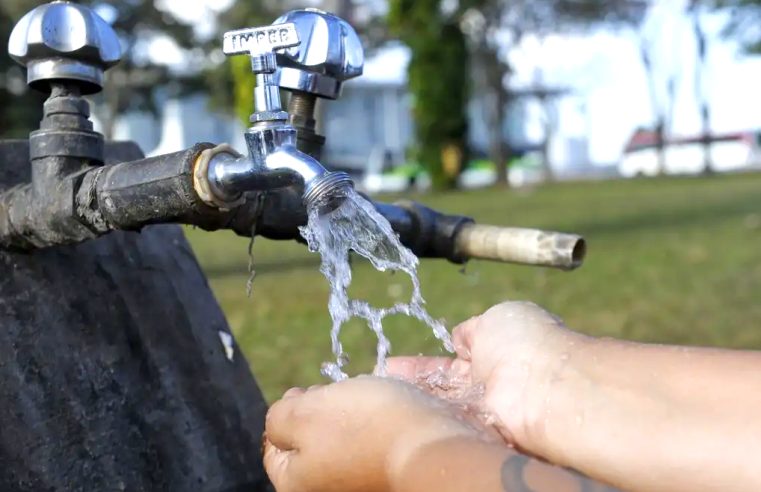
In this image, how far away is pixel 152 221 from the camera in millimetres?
959

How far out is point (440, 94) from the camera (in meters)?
19.6

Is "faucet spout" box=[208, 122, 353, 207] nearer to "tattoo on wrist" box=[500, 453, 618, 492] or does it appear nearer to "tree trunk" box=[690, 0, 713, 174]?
"tattoo on wrist" box=[500, 453, 618, 492]

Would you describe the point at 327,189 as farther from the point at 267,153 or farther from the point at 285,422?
the point at 285,422

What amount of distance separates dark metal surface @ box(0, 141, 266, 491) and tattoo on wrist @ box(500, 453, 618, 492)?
1.65ft

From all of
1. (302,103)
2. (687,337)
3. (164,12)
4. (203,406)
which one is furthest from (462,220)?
(164,12)

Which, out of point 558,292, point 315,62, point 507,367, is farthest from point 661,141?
point 507,367

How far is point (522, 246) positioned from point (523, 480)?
60 centimetres

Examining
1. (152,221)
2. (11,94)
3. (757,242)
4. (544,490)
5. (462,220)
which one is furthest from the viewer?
(11,94)

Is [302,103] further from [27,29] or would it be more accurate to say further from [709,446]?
[709,446]

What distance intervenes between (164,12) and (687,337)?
1823 centimetres

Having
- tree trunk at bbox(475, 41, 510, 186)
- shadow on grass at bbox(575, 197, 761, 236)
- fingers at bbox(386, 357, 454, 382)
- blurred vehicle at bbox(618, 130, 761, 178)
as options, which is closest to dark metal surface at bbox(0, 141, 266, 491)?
fingers at bbox(386, 357, 454, 382)

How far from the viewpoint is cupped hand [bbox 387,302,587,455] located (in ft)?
2.87

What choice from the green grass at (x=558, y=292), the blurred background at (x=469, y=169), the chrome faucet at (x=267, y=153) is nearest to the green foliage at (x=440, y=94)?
the blurred background at (x=469, y=169)

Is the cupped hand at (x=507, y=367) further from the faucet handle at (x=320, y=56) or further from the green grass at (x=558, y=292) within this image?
the green grass at (x=558, y=292)
